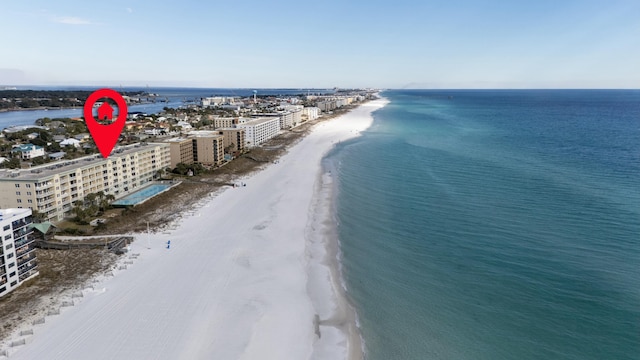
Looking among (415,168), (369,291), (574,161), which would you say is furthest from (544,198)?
(369,291)

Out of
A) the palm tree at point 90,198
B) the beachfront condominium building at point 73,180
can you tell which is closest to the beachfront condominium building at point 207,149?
the beachfront condominium building at point 73,180

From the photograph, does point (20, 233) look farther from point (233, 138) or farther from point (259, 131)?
point (259, 131)

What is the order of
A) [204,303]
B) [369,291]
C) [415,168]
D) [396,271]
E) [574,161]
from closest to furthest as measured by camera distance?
[204,303] < [369,291] < [396,271] < [415,168] < [574,161]

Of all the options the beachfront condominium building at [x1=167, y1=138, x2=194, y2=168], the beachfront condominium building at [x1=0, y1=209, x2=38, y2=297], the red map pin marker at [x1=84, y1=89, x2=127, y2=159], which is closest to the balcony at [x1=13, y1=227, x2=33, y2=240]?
the beachfront condominium building at [x1=0, y1=209, x2=38, y2=297]

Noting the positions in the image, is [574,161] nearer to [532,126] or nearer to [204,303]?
[532,126]

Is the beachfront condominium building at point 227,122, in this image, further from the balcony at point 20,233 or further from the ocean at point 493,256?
the balcony at point 20,233
